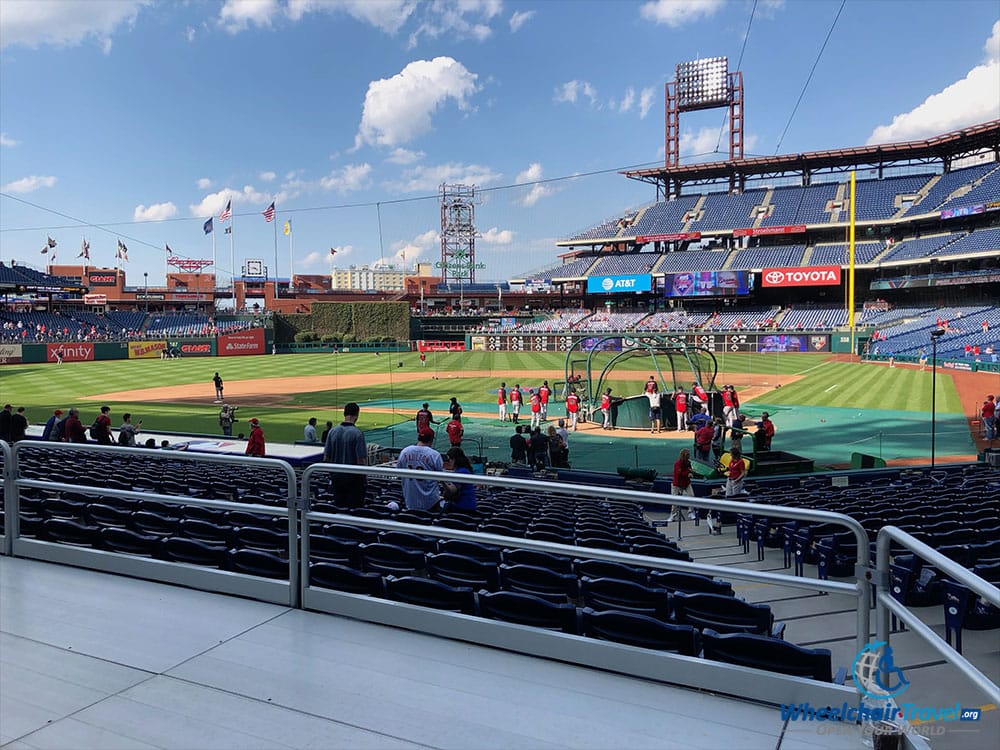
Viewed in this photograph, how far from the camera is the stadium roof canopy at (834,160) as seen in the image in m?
67.5

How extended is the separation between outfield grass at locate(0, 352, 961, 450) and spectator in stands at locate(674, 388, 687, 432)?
25.2 ft

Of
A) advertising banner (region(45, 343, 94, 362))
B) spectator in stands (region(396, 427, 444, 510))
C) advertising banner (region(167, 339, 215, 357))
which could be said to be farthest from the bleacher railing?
advertising banner (region(167, 339, 215, 357))

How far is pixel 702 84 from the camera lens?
86250 mm

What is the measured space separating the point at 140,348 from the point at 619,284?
161ft

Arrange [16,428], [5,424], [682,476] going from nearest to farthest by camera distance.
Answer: [682,476] < [5,424] < [16,428]

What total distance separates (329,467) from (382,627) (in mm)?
1087

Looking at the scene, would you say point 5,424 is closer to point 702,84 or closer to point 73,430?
point 73,430

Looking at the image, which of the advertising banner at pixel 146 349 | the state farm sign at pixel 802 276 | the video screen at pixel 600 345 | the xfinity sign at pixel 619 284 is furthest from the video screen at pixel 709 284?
the advertising banner at pixel 146 349

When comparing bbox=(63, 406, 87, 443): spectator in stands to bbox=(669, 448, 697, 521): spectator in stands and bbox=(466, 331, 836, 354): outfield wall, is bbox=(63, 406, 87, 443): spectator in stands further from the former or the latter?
bbox=(466, 331, 836, 354): outfield wall

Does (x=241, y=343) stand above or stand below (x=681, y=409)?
above

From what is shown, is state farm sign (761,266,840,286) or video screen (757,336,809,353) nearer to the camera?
video screen (757,336,809,353)

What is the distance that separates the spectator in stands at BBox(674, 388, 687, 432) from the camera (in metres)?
25.2

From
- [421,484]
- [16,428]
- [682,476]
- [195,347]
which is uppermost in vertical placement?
[195,347]

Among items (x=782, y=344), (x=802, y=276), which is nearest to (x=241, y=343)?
(x=782, y=344)
